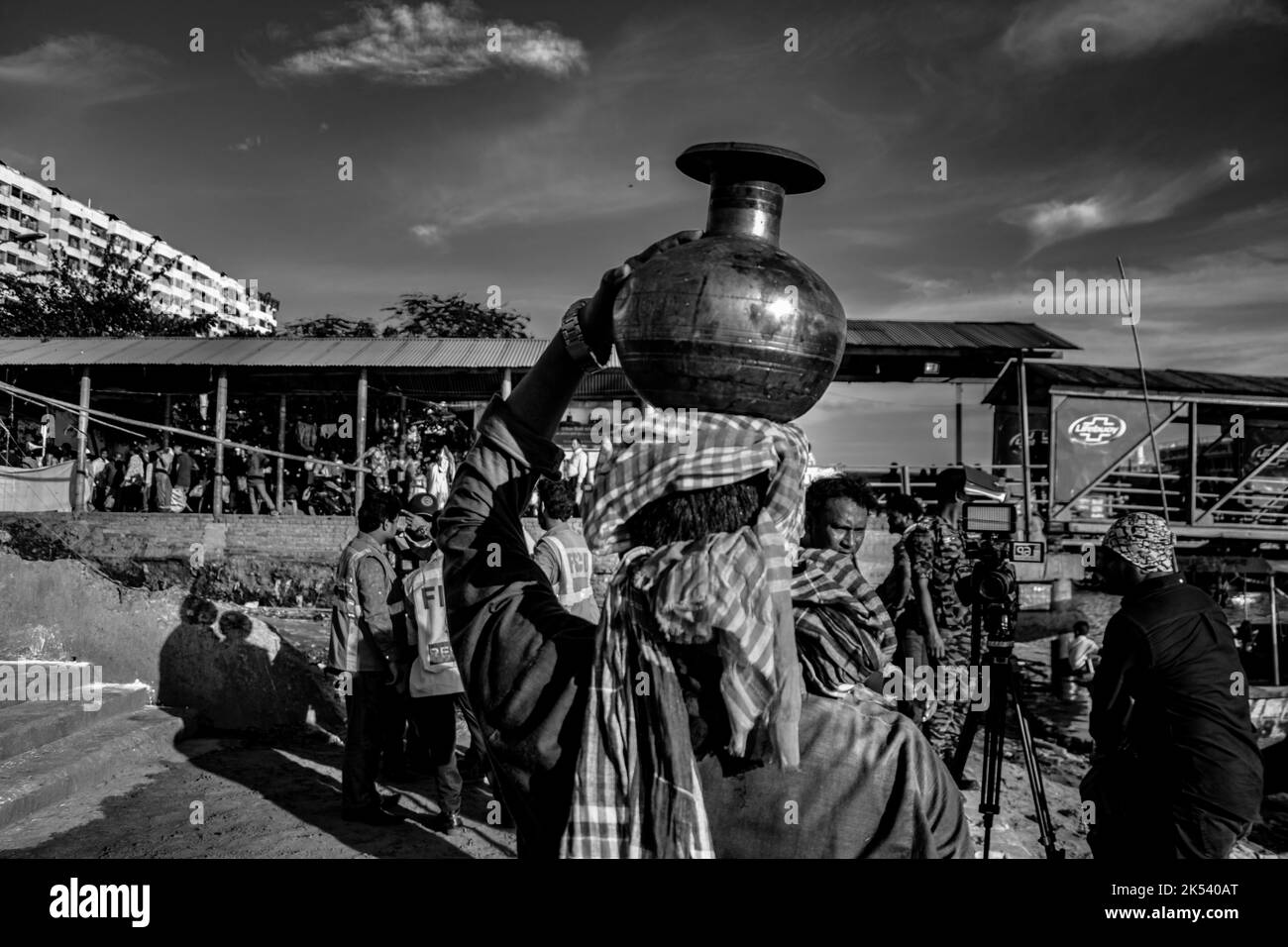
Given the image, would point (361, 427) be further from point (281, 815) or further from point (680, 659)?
point (680, 659)

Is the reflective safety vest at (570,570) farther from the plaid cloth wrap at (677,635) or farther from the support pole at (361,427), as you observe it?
the support pole at (361,427)

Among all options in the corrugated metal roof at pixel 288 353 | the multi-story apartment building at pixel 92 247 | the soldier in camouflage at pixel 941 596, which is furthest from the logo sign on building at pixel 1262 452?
the multi-story apartment building at pixel 92 247

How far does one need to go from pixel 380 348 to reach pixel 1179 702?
14.3 meters

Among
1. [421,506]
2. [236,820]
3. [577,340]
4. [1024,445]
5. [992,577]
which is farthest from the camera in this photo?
[1024,445]

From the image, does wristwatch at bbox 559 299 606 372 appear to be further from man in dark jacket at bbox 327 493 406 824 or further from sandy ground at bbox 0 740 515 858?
man in dark jacket at bbox 327 493 406 824

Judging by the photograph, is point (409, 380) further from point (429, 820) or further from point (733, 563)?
point (733, 563)

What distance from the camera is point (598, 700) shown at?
3.75 feet

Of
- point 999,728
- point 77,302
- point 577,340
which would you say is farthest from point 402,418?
point 577,340

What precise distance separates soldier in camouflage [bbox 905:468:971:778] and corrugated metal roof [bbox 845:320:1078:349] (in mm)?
7895

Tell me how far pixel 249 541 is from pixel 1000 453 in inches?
522

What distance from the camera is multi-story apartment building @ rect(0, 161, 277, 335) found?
4956 cm

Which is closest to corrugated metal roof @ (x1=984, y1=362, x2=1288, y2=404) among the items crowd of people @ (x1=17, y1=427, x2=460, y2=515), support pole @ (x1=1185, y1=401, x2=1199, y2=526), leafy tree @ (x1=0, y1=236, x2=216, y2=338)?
support pole @ (x1=1185, y1=401, x2=1199, y2=526)

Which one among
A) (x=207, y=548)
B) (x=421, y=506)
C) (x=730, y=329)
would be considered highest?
(x=730, y=329)
